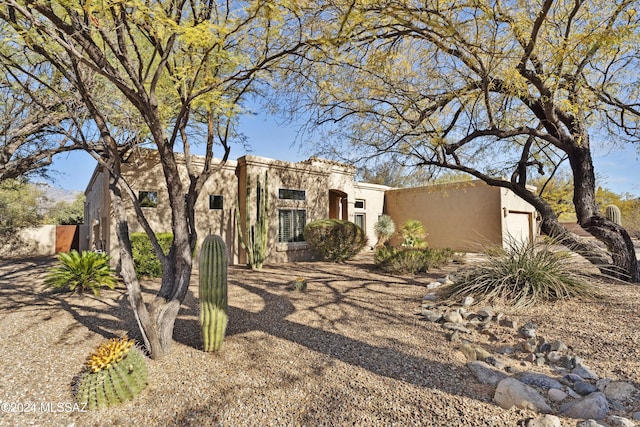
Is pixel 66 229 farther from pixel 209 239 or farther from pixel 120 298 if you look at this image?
pixel 209 239

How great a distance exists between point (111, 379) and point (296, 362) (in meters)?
1.78

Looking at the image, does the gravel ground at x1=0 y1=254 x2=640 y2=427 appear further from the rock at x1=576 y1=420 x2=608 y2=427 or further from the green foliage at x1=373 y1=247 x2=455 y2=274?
the green foliage at x1=373 y1=247 x2=455 y2=274

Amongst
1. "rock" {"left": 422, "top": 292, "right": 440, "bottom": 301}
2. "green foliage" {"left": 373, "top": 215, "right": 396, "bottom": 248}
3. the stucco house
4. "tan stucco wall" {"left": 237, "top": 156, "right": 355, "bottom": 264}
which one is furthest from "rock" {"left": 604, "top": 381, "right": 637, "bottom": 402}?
"green foliage" {"left": 373, "top": 215, "right": 396, "bottom": 248}

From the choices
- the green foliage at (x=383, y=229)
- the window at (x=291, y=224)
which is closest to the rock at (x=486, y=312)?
the window at (x=291, y=224)

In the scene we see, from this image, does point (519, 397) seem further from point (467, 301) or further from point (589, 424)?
point (467, 301)

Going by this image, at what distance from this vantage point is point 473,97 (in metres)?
6.11

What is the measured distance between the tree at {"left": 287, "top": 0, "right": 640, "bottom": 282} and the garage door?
6704 mm

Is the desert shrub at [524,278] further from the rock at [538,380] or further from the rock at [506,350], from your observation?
the rock at [538,380]

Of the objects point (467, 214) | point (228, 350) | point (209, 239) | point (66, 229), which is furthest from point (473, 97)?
point (66, 229)

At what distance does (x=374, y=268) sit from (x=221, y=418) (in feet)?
25.9

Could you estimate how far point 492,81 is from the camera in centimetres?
550

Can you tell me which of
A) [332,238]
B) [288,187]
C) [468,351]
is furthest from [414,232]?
[468,351]

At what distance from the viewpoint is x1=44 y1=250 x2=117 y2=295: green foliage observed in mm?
6949

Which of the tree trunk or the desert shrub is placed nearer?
the desert shrub
